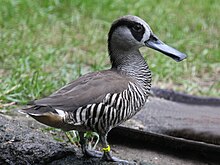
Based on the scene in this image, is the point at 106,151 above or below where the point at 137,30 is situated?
below

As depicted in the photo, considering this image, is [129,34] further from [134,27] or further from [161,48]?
[161,48]

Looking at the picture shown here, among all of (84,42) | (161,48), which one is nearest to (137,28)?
(161,48)

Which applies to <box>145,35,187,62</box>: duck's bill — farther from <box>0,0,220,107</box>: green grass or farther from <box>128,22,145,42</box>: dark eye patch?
<box>0,0,220,107</box>: green grass

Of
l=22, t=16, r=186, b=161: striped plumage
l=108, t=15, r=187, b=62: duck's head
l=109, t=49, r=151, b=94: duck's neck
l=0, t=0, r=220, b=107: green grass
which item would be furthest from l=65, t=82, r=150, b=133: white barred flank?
l=0, t=0, r=220, b=107: green grass

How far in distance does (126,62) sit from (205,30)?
4.50 meters

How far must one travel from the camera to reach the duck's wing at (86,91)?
367 centimetres

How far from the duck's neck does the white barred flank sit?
0.18 meters

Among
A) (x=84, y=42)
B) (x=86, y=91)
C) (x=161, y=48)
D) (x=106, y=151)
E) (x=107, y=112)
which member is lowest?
(x=84, y=42)

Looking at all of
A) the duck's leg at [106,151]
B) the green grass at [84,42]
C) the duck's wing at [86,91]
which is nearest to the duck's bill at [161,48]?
the duck's wing at [86,91]

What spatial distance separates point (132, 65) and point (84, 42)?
11.3 ft

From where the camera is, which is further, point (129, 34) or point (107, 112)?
point (129, 34)

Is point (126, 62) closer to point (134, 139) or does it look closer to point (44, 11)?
point (134, 139)

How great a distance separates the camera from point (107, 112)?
3746 millimetres

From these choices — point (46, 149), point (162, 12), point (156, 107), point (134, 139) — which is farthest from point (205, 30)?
point (46, 149)
